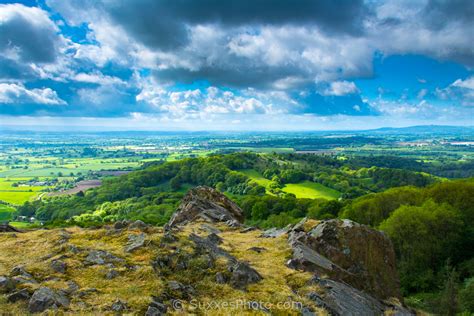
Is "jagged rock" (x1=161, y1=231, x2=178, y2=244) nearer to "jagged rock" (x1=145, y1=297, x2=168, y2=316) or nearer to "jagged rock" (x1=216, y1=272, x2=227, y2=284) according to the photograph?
"jagged rock" (x1=216, y1=272, x2=227, y2=284)

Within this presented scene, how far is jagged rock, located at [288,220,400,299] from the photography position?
76.8 feet

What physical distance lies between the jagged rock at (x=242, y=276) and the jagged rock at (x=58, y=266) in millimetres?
9433

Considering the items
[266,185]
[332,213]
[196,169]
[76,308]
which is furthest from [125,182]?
[76,308]

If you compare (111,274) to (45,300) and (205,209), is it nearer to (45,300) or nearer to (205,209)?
(45,300)

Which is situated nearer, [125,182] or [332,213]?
[332,213]

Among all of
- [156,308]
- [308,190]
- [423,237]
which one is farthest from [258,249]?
[308,190]

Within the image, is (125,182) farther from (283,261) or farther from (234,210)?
(283,261)

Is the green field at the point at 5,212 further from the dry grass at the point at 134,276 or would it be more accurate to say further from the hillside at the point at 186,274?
the dry grass at the point at 134,276

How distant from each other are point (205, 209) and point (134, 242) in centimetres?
2167

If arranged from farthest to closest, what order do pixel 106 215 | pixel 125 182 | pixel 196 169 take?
pixel 196 169 → pixel 125 182 → pixel 106 215

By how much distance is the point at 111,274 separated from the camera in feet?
57.7

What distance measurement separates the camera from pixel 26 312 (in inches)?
530

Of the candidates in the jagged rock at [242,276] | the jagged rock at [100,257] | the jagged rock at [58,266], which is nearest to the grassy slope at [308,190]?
the jagged rock at [242,276]

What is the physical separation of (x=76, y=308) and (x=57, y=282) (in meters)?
2.92
